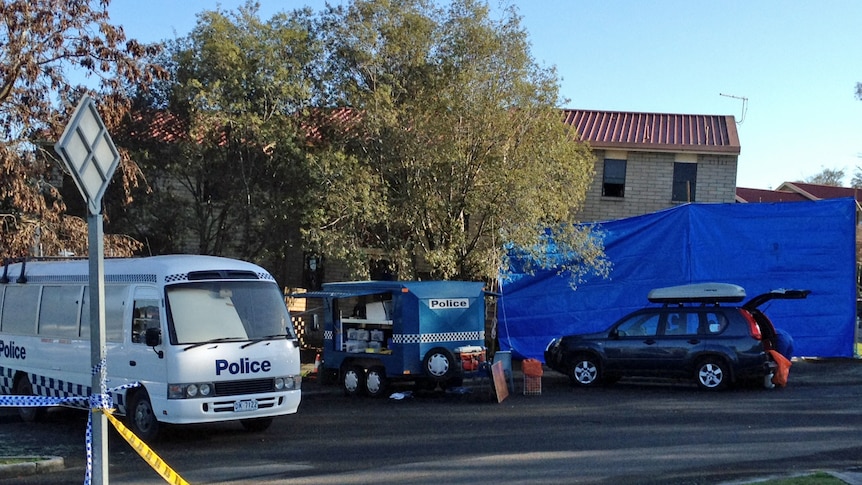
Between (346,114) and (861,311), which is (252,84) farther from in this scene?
(861,311)

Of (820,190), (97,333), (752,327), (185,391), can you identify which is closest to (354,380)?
(185,391)

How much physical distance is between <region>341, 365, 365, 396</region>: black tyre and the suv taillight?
717 centimetres

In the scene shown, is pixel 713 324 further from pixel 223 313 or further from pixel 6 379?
pixel 6 379

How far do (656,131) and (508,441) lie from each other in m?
18.3

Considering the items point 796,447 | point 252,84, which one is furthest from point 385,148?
point 796,447

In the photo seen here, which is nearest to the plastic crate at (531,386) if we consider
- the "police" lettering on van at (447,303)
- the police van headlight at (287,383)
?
the "police" lettering on van at (447,303)

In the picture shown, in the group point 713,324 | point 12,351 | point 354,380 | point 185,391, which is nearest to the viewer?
point 185,391

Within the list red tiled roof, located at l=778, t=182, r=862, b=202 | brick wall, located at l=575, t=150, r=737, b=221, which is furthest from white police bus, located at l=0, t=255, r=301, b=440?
red tiled roof, located at l=778, t=182, r=862, b=202

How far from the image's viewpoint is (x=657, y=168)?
26297mm

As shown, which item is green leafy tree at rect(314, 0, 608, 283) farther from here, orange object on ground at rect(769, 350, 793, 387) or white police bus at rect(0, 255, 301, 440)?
white police bus at rect(0, 255, 301, 440)

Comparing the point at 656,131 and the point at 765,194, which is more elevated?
the point at 765,194

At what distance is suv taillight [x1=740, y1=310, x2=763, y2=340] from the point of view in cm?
1590

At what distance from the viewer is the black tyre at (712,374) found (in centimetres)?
1608

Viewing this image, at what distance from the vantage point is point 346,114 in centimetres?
2028
